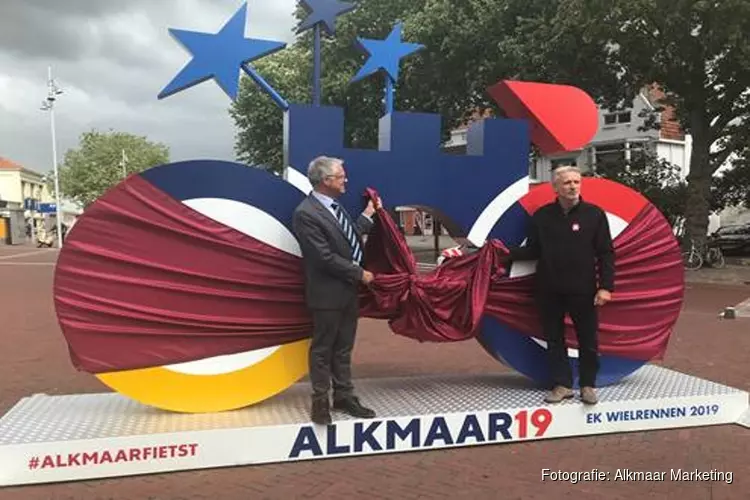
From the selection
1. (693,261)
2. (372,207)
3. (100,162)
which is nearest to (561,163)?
(693,261)

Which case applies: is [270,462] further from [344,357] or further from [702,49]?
[702,49]

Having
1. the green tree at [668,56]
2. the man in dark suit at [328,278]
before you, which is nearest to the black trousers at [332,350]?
the man in dark suit at [328,278]

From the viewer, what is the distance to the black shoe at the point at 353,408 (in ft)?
16.6

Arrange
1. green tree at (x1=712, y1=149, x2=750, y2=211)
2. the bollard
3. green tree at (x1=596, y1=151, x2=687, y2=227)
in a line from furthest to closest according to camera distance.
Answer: green tree at (x1=712, y1=149, x2=750, y2=211), green tree at (x1=596, y1=151, x2=687, y2=227), the bollard

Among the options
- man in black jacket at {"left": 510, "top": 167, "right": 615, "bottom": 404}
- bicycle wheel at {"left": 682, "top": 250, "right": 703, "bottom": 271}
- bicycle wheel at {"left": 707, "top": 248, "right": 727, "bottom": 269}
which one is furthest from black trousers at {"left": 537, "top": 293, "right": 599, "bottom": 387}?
bicycle wheel at {"left": 707, "top": 248, "right": 727, "bottom": 269}

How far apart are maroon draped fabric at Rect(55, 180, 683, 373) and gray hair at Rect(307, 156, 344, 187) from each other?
67 cm

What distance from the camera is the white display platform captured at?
4570mm

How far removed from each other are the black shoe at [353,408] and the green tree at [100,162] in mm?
57457

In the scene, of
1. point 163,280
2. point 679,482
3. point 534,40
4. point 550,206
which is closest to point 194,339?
point 163,280

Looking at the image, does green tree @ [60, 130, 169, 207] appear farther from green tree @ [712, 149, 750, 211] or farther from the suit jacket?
the suit jacket

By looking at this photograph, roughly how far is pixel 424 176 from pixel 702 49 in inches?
554

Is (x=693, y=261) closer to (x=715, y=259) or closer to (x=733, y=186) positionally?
(x=715, y=259)

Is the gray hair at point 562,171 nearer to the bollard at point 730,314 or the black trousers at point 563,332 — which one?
the black trousers at point 563,332

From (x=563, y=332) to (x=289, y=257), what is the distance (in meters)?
2.20
